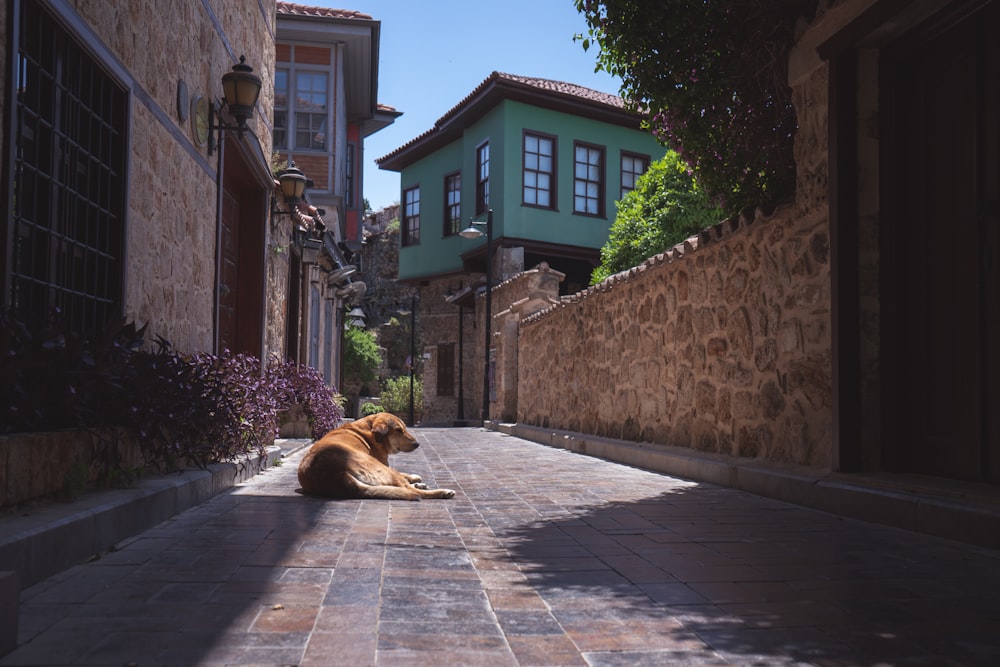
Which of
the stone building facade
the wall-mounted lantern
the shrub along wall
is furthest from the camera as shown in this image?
the wall-mounted lantern

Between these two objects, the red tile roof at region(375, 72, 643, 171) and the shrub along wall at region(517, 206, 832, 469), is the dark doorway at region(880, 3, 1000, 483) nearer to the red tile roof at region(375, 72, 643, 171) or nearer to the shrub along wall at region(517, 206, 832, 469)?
the shrub along wall at region(517, 206, 832, 469)

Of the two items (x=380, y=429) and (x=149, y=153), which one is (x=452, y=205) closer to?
(x=149, y=153)

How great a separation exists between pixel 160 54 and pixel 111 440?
11.6ft

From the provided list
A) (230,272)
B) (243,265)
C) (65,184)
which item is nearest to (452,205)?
(243,265)

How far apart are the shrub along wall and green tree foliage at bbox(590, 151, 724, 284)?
477 centimetres

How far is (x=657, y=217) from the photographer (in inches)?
654

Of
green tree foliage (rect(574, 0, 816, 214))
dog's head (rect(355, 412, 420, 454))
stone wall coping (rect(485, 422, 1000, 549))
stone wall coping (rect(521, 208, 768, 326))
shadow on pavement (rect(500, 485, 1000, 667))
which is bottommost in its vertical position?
shadow on pavement (rect(500, 485, 1000, 667))

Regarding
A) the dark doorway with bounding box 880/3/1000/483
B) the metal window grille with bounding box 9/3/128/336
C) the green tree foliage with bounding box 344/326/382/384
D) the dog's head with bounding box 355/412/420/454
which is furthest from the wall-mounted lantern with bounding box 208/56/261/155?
the green tree foliage with bounding box 344/326/382/384

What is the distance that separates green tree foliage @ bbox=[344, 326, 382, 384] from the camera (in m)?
32.3

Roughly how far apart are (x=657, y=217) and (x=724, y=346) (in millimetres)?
9388

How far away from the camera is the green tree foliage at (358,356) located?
106 ft

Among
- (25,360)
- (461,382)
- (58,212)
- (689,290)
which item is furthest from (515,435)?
(25,360)

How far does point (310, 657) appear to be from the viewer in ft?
7.75

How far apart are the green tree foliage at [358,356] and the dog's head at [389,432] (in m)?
25.9
